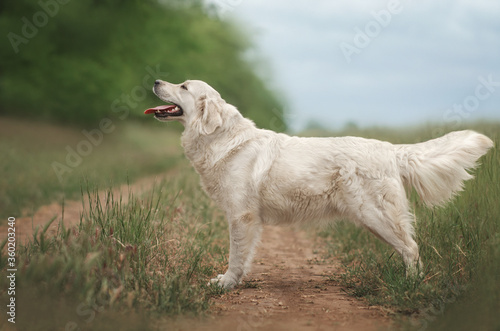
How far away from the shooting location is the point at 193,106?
516 cm

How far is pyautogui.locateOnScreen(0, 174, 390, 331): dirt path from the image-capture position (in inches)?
142

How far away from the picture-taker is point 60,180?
10.4 metres

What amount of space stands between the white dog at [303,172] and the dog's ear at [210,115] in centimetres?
1

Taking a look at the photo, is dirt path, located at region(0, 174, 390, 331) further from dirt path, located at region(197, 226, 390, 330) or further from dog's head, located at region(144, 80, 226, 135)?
dog's head, located at region(144, 80, 226, 135)

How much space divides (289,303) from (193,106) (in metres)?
2.39

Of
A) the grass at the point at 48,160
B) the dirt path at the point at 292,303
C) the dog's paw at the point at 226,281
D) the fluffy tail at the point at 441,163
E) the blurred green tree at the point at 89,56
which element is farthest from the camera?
the blurred green tree at the point at 89,56

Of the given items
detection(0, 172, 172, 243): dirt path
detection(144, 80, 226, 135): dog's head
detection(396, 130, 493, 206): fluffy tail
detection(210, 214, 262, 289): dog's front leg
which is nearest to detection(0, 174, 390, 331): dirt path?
detection(210, 214, 262, 289): dog's front leg

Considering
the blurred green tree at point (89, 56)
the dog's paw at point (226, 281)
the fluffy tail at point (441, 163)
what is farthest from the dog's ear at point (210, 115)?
the blurred green tree at point (89, 56)

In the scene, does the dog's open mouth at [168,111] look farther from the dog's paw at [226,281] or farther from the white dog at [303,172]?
the dog's paw at [226,281]

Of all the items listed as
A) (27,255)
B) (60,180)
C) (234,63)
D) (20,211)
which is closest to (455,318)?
(27,255)

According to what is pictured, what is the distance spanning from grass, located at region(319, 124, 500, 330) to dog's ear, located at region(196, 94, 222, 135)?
7.30ft

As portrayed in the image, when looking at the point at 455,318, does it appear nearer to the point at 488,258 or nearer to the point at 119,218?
the point at 488,258

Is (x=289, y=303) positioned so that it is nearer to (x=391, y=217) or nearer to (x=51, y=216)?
(x=391, y=217)

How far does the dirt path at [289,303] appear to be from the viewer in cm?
362
